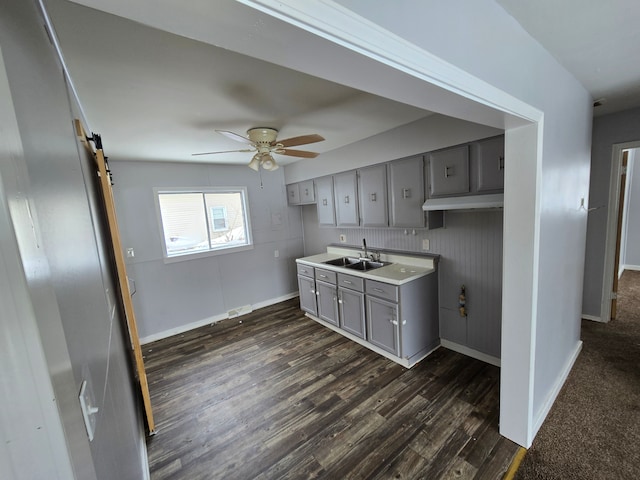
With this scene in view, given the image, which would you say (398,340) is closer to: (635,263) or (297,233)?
(297,233)

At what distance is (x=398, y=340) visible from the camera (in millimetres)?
2627

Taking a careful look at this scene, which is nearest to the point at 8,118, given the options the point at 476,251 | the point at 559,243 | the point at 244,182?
the point at 559,243

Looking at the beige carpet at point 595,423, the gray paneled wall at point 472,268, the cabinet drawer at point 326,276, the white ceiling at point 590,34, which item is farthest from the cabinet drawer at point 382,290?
the white ceiling at point 590,34

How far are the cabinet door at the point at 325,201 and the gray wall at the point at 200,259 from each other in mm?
976

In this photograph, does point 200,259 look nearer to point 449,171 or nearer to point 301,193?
point 301,193

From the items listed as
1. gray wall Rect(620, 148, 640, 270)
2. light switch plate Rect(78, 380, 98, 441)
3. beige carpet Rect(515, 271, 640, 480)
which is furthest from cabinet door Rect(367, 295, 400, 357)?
gray wall Rect(620, 148, 640, 270)

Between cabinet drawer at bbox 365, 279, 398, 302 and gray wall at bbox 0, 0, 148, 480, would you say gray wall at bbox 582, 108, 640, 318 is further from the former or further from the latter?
gray wall at bbox 0, 0, 148, 480

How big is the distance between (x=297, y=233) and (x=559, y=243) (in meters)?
3.74

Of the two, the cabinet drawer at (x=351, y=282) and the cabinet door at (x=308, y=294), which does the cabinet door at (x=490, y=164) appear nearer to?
the cabinet drawer at (x=351, y=282)

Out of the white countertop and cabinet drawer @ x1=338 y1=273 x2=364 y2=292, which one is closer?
the white countertop

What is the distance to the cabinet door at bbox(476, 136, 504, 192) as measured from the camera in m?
2.10

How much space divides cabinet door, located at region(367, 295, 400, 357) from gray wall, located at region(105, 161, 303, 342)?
2270mm

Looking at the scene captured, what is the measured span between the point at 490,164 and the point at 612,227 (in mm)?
2265

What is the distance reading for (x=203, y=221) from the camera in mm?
3980
